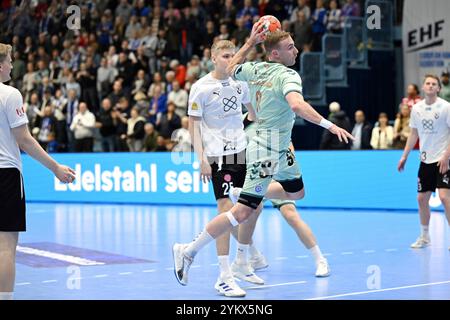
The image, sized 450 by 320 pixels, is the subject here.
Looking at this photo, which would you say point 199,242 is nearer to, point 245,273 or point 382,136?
point 245,273

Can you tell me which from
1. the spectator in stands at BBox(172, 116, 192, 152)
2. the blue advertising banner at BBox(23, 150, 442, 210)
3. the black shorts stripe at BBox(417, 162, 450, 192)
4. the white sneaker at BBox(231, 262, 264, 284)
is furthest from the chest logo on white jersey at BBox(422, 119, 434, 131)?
the spectator in stands at BBox(172, 116, 192, 152)

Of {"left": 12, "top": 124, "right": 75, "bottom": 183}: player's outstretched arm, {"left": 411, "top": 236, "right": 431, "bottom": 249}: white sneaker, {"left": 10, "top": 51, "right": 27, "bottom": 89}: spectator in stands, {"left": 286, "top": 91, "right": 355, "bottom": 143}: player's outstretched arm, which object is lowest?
{"left": 411, "top": 236, "right": 431, "bottom": 249}: white sneaker

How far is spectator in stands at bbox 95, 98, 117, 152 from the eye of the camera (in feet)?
70.4

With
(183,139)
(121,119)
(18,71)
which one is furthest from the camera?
(18,71)

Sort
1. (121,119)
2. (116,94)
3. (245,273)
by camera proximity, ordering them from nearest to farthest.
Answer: (245,273), (121,119), (116,94)

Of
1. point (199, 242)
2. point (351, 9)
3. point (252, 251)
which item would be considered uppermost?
point (351, 9)

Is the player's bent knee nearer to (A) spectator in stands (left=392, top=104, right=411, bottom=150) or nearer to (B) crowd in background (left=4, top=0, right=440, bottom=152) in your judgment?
(A) spectator in stands (left=392, top=104, right=411, bottom=150)

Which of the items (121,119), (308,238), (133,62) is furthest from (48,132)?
(308,238)

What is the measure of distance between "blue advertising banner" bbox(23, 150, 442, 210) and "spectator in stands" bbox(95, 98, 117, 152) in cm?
159

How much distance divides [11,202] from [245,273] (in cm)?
277

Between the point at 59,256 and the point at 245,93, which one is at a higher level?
the point at 245,93

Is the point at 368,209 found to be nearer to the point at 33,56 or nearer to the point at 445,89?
the point at 445,89

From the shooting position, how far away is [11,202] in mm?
6016

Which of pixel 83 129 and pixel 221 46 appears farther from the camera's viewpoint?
pixel 83 129
